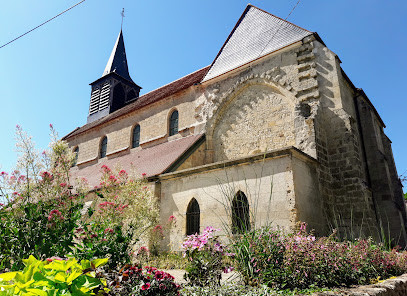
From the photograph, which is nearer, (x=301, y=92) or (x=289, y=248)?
(x=289, y=248)

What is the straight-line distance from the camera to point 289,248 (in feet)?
14.3

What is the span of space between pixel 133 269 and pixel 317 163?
24.1 ft

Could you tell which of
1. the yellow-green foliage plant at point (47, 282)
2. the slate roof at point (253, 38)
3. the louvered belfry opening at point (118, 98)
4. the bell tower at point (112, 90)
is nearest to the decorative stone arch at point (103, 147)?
the bell tower at point (112, 90)

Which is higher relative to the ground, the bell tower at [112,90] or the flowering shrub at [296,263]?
the bell tower at [112,90]

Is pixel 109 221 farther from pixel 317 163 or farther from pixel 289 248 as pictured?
pixel 317 163

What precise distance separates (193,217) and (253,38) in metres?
9.04

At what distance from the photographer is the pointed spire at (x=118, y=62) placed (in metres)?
25.0

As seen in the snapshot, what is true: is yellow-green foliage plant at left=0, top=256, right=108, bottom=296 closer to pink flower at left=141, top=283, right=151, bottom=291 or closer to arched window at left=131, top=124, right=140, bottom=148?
pink flower at left=141, top=283, right=151, bottom=291

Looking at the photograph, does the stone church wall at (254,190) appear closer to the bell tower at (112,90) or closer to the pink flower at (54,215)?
the pink flower at (54,215)

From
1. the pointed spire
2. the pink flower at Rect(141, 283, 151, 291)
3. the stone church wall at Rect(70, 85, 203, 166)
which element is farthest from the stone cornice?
the pointed spire

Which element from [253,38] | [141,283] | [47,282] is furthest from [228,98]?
[47,282]

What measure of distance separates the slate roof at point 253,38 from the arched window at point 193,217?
7.17 m

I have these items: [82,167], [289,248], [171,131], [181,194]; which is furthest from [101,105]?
[289,248]

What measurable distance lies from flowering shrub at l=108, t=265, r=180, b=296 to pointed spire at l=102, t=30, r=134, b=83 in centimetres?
2345
